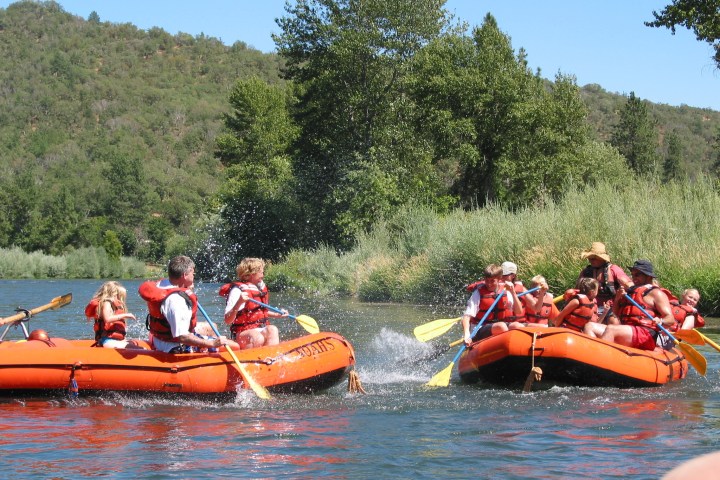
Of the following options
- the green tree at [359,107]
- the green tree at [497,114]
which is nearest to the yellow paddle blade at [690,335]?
the green tree at [359,107]

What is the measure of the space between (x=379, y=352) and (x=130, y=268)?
38744 millimetres

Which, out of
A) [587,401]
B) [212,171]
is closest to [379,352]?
[587,401]

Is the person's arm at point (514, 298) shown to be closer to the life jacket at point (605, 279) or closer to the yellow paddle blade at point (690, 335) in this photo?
the life jacket at point (605, 279)

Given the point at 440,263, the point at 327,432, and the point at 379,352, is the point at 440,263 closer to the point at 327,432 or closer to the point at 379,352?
the point at 379,352

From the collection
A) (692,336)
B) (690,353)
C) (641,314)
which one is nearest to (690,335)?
(692,336)

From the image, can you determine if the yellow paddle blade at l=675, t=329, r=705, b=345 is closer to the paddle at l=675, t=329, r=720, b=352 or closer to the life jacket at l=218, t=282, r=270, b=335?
the paddle at l=675, t=329, r=720, b=352

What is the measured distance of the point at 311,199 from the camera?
31.4 meters

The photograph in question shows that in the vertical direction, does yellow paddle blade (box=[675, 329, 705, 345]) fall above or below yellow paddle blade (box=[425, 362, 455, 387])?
above

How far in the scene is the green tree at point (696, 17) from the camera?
16375 mm

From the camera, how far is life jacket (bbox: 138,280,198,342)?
810 centimetres

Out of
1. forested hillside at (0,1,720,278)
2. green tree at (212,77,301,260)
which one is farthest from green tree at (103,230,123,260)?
green tree at (212,77,301,260)

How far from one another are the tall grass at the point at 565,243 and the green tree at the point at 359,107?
6543 mm

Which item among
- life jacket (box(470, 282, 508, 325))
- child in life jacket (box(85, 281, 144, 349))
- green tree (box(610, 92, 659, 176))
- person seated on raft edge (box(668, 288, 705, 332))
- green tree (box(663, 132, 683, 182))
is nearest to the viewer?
child in life jacket (box(85, 281, 144, 349))

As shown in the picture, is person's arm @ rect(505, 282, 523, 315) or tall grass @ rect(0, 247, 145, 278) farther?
tall grass @ rect(0, 247, 145, 278)
